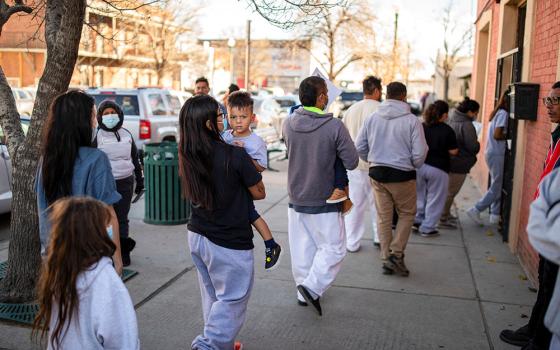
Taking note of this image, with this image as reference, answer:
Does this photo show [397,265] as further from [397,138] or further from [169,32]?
[169,32]

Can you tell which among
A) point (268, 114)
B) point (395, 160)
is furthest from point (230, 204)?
point (268, 114)

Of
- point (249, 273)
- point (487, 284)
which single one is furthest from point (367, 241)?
point (249, 273)

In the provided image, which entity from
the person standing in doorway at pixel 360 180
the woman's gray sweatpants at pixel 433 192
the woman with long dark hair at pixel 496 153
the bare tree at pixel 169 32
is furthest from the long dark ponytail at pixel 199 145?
the bare tree at pixel 169 32

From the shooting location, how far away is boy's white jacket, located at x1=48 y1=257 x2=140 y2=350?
2375 millimetres

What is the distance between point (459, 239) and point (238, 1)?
4179 millimetres

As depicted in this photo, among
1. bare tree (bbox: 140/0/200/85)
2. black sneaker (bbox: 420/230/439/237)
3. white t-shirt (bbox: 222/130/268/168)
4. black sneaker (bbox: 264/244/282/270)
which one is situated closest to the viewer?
black sneaker (bbox: 264/244/282/270)

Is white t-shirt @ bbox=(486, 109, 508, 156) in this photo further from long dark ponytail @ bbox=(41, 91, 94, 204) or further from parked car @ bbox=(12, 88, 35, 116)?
parked car @ bbox=(12, 88, 35, 116)

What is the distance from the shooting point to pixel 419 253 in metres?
6.61

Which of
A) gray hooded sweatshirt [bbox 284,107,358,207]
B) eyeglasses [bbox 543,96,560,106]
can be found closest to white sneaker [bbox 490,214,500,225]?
gray hooded sweatshirt [bbox 284,107,358,207]

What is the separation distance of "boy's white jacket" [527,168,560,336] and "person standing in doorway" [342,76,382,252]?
409 cm

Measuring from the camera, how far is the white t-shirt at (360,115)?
6609 millimetres

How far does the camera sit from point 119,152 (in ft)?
18.9

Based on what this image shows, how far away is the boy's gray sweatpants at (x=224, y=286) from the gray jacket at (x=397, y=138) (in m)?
2.44

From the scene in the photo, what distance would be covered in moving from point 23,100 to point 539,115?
2276 centimetres
